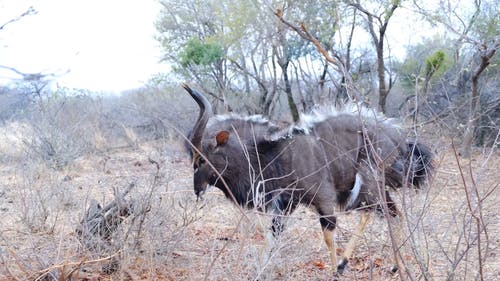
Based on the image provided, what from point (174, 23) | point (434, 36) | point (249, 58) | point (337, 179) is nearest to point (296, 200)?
point (337, 179)

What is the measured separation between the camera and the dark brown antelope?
4.84 meters

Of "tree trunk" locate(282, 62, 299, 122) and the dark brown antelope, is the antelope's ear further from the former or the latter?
"tree trunk" locate(282, 62, 299, 122)

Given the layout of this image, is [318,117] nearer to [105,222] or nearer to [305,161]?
[305,161]

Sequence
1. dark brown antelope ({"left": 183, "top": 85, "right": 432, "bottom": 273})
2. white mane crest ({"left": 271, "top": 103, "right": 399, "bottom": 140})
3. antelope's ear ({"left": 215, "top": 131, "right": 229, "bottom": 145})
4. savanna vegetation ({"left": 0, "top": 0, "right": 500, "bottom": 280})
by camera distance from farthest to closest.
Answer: white mane crest ({"left": 271, "top": 103, "right": 399, "bottom": 140}) → antelope's ear ({"left": 215, "top": 131, "right": 229, "bottom": 145}) → dark brown antelope ({"left": 183, "top": 85, "right": 432, "bottom": 273}) → savanna vegetation ({"left": 0, "top": 0, "right": 500, "bottom": 280})

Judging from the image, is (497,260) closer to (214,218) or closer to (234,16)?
(214,218)

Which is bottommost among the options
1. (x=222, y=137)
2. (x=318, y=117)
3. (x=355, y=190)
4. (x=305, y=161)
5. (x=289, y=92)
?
(x=355, y=190)

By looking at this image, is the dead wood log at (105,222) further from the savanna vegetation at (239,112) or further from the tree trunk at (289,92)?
the tree trunk at (289,92)

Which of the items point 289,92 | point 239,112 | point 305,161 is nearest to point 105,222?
point 305,161

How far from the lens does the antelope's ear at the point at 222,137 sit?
16.3ft

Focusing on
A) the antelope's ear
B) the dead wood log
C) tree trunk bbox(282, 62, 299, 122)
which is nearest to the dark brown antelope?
→ the antelope's ear

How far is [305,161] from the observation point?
16.4ft

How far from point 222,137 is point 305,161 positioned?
0.84 metres

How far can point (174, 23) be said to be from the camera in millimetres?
22953

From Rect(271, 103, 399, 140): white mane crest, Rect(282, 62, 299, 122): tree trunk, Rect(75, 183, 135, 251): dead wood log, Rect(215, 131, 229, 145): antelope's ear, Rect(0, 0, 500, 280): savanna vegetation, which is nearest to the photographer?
Rect(0, 0, 500, 280): savanna vegetation
